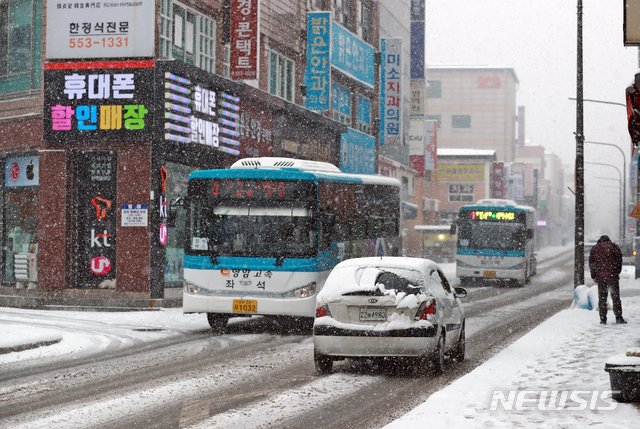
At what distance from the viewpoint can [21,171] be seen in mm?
31016

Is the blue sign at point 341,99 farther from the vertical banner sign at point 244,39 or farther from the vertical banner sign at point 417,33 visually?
the vertical banner sign at point 417,33

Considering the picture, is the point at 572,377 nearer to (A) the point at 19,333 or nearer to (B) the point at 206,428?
(B) the point at 206,428

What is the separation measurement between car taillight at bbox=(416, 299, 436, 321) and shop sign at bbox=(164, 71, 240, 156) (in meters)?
16.0

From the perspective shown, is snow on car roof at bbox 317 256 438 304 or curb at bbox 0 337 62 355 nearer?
snow on car roof at bbox 317 256 438 304

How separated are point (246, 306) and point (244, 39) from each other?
1402 cm

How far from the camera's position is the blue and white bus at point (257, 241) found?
67.4 feet

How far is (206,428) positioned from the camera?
32.5 feet

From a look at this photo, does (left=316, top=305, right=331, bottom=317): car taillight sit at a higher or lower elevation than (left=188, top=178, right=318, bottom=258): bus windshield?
lower

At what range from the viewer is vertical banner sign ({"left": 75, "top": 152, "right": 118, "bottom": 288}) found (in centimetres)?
2970

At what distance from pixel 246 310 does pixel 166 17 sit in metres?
12.8

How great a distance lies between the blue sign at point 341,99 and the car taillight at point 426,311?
32.7 meters

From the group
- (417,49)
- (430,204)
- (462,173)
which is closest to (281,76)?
(417,49)

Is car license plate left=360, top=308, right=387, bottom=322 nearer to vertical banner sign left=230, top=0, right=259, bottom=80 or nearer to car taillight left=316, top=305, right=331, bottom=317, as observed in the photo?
car taillight left=316, top=305, right=331, bottom=317

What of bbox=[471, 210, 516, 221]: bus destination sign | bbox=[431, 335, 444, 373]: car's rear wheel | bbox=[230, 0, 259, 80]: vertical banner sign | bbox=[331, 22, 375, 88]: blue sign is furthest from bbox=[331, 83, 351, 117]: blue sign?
bbox=[431, 335, 444, 373]: car's rear wheel
